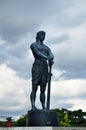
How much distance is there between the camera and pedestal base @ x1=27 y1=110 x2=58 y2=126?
17938 mm

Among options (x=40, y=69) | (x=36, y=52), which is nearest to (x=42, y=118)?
(x=40, y=69)

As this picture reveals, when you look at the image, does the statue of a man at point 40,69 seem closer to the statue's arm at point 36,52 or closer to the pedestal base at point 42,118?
the statue's arm at point 36,52

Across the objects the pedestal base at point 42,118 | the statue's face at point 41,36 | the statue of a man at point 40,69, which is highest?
the statue's face at point 41,36

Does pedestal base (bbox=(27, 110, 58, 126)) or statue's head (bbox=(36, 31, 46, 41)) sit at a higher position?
statue's head (bbox=(36, 31, 46, 41))

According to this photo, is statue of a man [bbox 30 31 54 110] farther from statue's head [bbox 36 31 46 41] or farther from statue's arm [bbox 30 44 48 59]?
statue's head [bbox 36 31 46 41]

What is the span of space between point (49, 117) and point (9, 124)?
199 cm

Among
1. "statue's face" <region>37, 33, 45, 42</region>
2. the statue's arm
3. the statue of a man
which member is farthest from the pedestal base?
"statue's face" <region>37, 33, 45, 42</region>

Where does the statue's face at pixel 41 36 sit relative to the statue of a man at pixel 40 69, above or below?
above

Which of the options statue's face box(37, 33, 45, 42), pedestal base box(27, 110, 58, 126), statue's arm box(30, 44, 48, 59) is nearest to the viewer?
pedestal base box(27, 110, 58, 126)

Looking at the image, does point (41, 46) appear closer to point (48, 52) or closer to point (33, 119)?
point (48, 52)

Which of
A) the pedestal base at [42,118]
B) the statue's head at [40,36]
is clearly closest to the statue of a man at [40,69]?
the statue's head at [40,36]

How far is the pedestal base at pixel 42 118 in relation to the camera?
706 inches

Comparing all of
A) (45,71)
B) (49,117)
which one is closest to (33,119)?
(49,117)

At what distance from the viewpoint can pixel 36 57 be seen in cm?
1878
